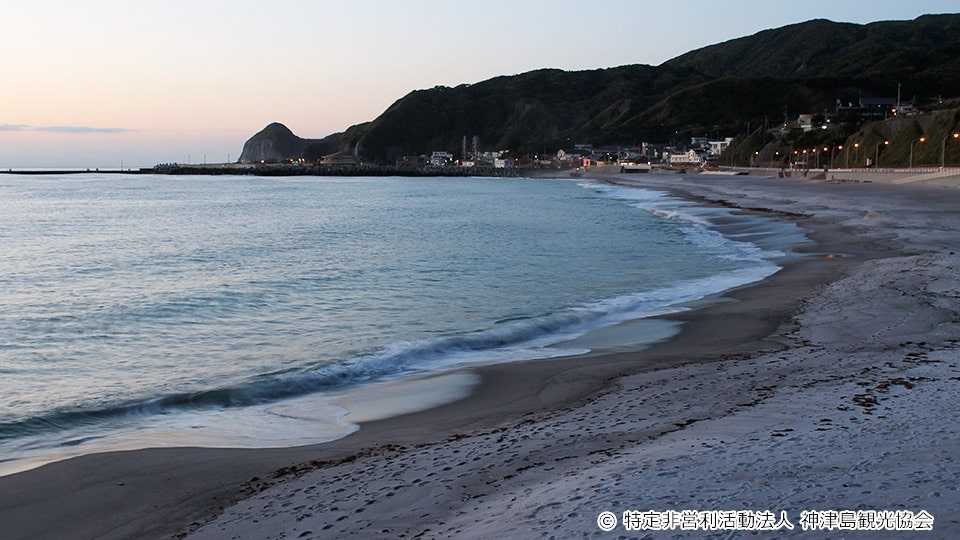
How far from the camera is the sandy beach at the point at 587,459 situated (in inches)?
199

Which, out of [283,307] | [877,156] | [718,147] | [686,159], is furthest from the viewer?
[718,147]

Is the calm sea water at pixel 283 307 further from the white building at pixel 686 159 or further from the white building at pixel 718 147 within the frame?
the white building at pixel 718 147

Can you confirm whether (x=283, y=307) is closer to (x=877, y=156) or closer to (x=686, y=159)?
(x=877, y=156)

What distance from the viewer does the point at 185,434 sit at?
350 inches

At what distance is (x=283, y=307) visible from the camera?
1833 cm

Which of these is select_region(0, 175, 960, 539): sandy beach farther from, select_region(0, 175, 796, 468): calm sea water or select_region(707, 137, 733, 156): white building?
select_region(707, 137, 733, 156): white building

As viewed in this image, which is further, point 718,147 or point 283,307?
point 718,147

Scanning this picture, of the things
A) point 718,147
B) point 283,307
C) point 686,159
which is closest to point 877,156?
point 686,159

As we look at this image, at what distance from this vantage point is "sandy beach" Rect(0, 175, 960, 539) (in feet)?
16.6

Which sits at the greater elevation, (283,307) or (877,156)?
(283,307)

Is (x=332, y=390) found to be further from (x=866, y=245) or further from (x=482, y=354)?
(x=866, y=245)

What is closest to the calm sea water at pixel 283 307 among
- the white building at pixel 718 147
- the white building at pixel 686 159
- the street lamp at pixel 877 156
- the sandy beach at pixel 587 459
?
the sandy beach at pixel 587 459

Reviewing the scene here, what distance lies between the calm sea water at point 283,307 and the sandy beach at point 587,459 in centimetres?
198

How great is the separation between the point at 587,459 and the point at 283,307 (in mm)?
13084
